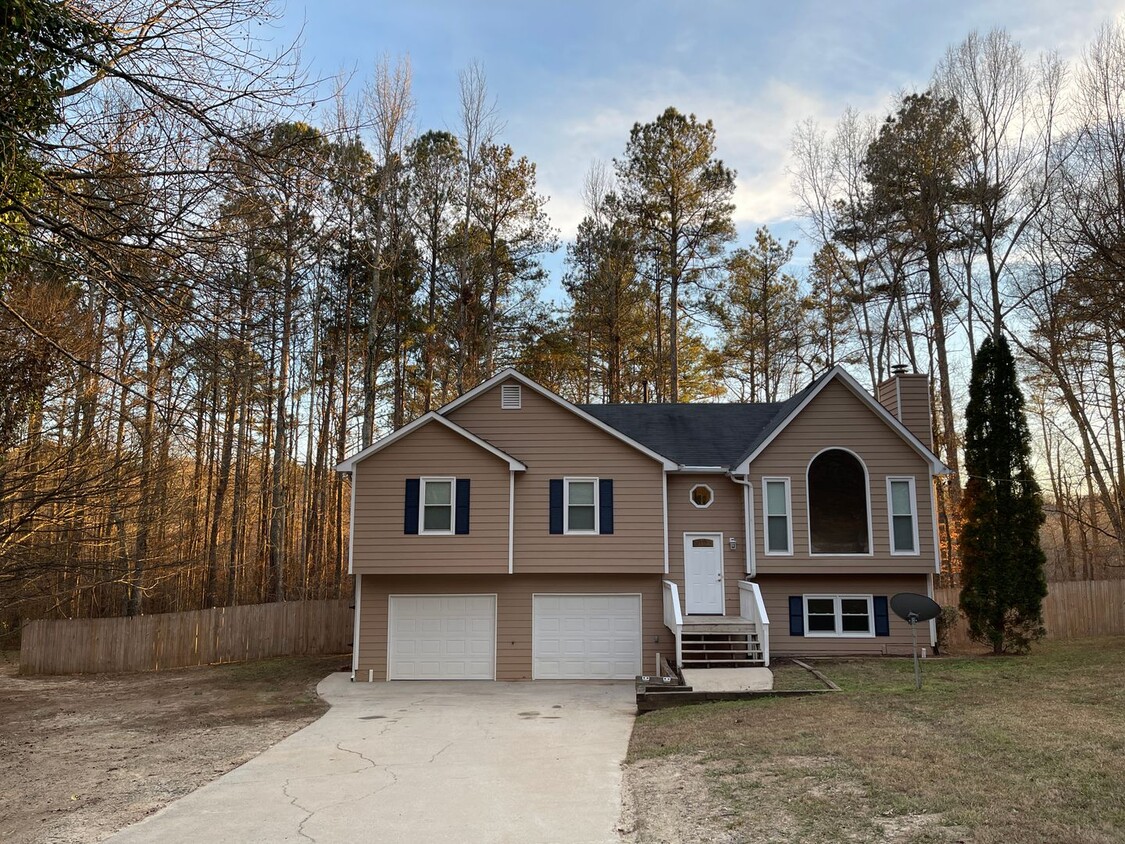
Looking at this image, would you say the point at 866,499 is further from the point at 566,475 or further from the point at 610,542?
the point at 566,475

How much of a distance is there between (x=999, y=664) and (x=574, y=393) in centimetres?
1813

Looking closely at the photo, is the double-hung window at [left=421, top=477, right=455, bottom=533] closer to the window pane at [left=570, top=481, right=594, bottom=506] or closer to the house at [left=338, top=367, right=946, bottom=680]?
the house at [left=338, top=367, right=946, bottom=680]

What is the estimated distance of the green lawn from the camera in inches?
227

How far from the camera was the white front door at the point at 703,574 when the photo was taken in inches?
688

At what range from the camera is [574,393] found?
3025 cm

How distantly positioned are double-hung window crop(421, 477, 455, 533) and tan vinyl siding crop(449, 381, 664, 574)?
1.45 metres

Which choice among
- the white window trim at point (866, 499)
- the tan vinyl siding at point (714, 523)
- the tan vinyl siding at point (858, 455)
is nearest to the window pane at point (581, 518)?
the tan vinyl siding at point (714, 523)

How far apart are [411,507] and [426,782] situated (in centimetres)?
885

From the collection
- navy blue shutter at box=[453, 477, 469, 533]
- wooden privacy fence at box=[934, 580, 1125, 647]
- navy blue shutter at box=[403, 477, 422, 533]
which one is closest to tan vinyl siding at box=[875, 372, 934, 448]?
wooden privacy fence at box=[934, 580, 1125, 647]

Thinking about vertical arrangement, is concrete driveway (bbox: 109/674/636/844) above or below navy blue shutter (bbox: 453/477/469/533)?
below

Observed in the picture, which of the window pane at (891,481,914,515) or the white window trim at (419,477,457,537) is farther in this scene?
the window pane at (891,481,914,515)

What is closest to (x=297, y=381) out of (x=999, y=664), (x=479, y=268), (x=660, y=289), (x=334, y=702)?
(x=479, y=268)

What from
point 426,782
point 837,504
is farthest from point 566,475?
point 426,782

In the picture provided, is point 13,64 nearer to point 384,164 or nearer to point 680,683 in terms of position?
point 680,683
